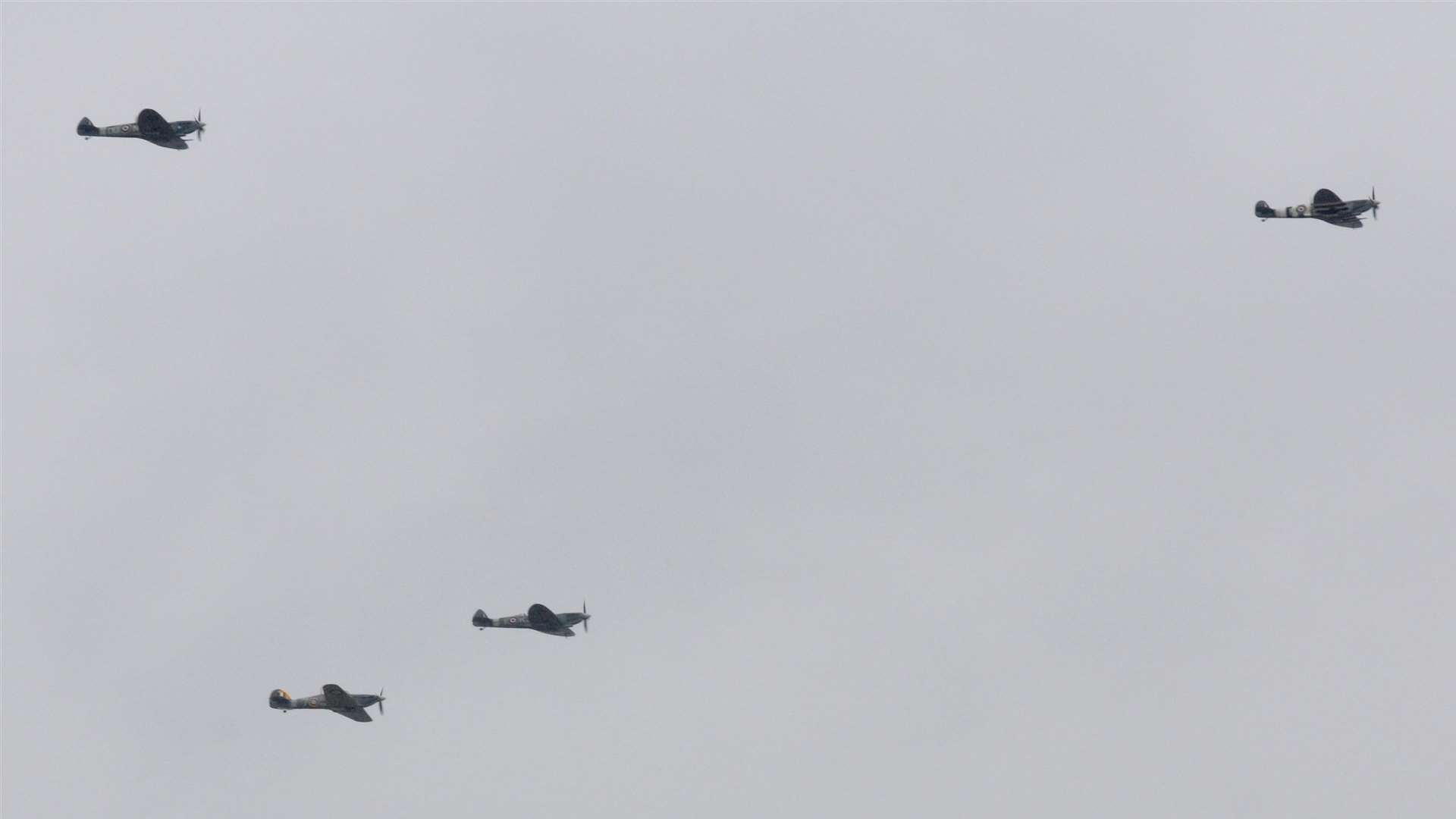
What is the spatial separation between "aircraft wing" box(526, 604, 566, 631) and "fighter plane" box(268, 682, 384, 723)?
16.2m

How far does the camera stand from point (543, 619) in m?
191

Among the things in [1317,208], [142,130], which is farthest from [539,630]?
[1317,208]

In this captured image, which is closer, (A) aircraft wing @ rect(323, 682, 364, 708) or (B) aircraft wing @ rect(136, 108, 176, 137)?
(B) aircraft wing @ rect(136, 108, 176, 137)

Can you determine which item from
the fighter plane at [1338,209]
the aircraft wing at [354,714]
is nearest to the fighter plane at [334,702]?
the aircraft wing at [354,714]

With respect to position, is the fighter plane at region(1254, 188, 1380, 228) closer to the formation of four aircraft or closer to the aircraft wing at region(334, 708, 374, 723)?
the formation of four aircraft

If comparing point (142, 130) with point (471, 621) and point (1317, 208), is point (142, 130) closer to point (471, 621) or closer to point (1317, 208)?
point (471, 621)

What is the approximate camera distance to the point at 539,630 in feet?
633

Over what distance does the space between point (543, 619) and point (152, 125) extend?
197 ft

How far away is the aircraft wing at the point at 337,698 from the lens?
18462cm

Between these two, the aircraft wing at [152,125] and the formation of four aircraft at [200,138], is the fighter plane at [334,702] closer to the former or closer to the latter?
the formation of four aircraft at [200,138]

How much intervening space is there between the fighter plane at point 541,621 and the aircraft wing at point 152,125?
56.6 m

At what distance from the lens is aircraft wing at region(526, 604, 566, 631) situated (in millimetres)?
A: 189875

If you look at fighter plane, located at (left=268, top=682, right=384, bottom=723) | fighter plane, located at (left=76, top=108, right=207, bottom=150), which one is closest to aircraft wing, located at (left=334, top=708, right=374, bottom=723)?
fighter plane, located at (left=268, top=682, right=384, bottom=723)

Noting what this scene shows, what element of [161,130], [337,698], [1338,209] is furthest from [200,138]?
[1338,209]
